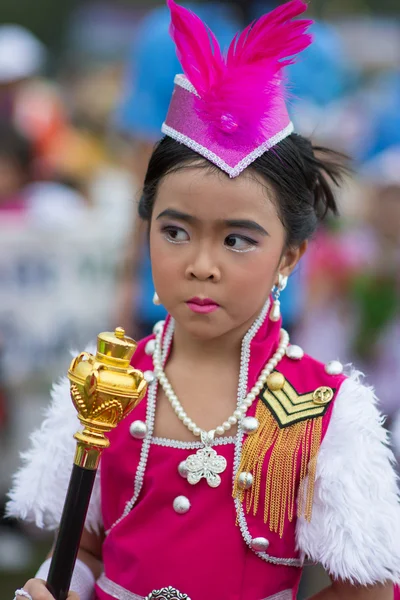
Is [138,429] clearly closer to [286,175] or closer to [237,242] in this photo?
[237,242]

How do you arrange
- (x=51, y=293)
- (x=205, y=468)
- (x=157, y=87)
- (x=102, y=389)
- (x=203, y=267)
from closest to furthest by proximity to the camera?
Answer: (x=102, y=389)
(x=203, y=267)
(x=205, y=468)
(x=157, y=87)
(x=51, y=293)

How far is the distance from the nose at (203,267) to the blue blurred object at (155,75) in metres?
2.30

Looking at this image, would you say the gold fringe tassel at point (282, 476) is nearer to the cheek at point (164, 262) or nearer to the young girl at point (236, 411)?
the young girl at point (236, 411)

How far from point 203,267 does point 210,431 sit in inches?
15.0

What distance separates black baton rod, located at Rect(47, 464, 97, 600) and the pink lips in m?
0.40

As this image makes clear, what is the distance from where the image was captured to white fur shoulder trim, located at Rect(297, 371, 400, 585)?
2.06m

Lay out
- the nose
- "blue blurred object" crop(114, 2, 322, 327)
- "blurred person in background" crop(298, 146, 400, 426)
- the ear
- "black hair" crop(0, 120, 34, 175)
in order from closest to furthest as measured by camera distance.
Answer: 1. the nose
2. the ear
3. "blue blurred object" crop(114, 2, 322, 327)
4. "blurred person in background" crop(298, 146, 400, 426)
5. "black hair" crop(0, 120, 34, 175)

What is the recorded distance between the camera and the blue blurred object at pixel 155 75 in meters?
4.33

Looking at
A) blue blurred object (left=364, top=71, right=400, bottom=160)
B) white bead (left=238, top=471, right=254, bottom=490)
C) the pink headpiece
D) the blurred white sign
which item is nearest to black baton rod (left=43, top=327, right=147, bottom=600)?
white bead (left=238, top=471, right=254, bottom=490)

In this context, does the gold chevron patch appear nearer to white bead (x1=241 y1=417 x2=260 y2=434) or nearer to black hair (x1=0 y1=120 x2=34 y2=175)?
white bead (x1=241 y1=417 x2=260 y2=434)

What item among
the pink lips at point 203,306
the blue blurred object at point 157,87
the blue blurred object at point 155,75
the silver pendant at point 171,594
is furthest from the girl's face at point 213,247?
the blue blurred object at point 155,75

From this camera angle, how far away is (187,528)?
2133mm

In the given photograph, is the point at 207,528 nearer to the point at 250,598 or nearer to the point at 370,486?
the point at 250,598

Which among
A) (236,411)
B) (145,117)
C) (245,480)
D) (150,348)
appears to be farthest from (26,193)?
(245,480)
